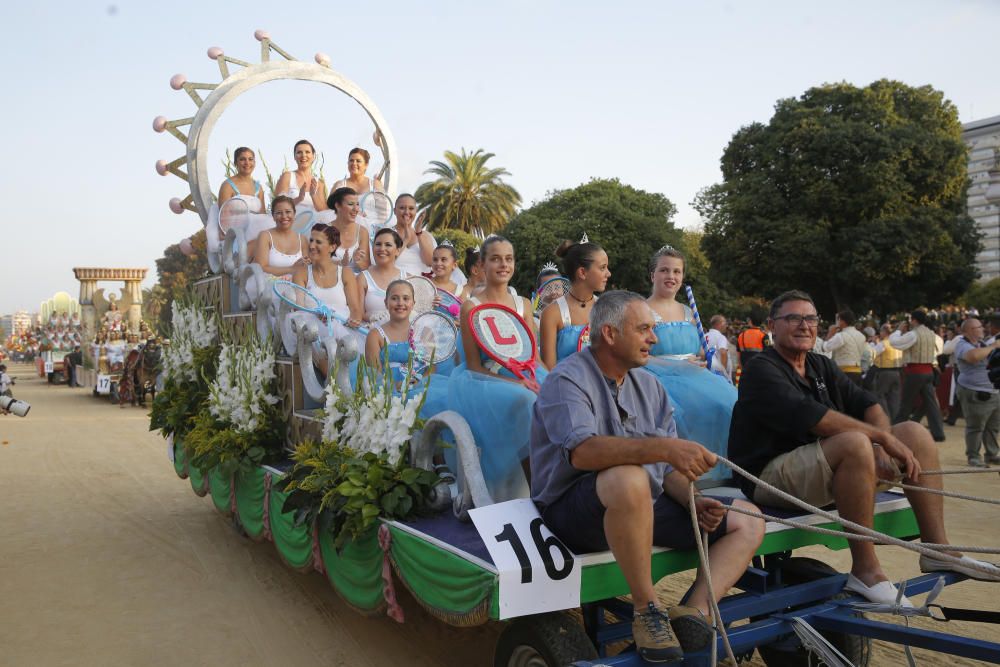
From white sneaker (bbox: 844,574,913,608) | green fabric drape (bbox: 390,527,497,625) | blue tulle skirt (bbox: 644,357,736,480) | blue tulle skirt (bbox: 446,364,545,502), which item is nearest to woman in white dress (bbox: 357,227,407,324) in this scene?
blue tulle skirt (bbox: 446,364,545,502)

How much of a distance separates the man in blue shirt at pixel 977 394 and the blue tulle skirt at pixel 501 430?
26.4 feet

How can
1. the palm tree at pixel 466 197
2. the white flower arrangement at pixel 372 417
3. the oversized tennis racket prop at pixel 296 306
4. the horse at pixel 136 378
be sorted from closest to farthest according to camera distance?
the white flower arrangement at pixel 372 417 → the oversized tennis racket prop at pixel 296 306 → the horse at pixel 136 378 → the palm tree at pixel 466 197

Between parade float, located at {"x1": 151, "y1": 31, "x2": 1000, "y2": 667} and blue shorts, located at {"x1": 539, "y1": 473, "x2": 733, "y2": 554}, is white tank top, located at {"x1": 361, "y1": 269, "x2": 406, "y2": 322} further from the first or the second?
blue shorts, located at {"x1": 539, "y1": 473, "x2": 733, "y2": 554}

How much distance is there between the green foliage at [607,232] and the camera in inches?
1214

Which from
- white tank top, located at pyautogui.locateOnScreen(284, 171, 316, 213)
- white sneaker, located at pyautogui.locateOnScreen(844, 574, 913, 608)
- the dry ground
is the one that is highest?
white tank top, located at pyautogui.locateOnScreen(284, 171, 316, 213)

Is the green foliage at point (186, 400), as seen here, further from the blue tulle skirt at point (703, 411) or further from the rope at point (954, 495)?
the rope at point (954, 495)

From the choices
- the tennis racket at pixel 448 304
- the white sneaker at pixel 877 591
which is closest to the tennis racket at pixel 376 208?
the tennis racket at pixel 448 304

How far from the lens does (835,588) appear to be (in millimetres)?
3539

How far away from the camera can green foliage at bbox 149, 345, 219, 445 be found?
24.0ft

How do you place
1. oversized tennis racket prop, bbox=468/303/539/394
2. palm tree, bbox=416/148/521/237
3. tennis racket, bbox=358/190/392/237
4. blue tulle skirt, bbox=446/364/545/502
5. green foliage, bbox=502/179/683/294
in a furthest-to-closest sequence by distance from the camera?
1. palm tree, bbox=416/148/521/237
2. green foliage, bbox=502/179/683/294
3. tennis racket, bbox=358/190/392/237
4. oversized tennis racket prop, bbox=468/303/539/394
5. blue tulle skirt, bbox=446/364/545/502

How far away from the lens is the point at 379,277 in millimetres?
6723

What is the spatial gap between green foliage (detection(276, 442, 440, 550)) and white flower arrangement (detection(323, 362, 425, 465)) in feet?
0.20

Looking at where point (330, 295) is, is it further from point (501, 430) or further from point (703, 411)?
point (703, 411)

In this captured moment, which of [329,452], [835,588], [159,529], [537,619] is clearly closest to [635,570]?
[537,619]
